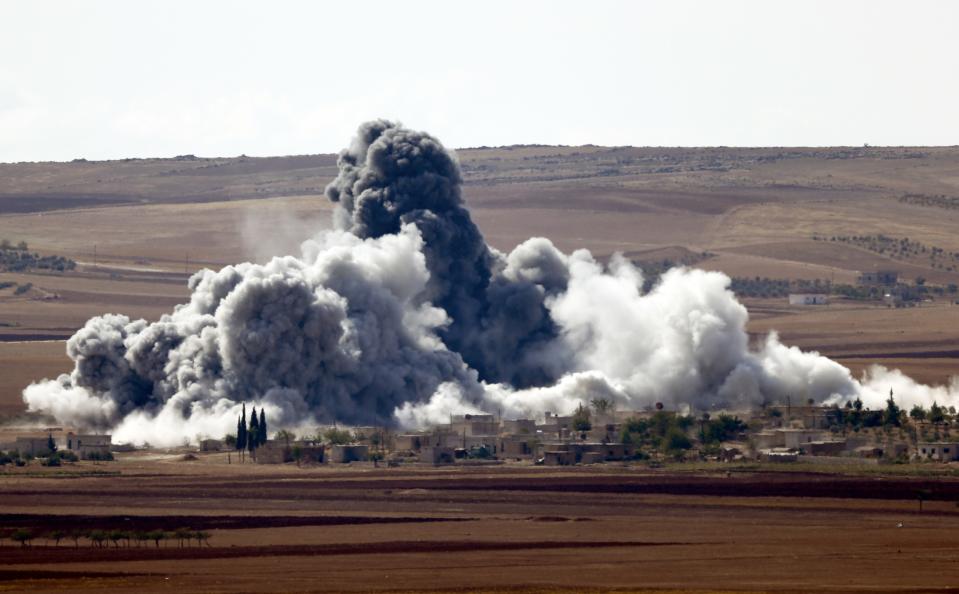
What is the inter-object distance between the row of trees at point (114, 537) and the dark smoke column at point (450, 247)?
168ft

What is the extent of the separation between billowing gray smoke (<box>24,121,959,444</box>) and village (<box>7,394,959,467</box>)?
8.99ft

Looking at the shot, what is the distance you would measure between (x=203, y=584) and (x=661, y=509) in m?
26.3

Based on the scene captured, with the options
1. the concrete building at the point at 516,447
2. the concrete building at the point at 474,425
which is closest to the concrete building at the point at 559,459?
the concrete building at the point at 516,447

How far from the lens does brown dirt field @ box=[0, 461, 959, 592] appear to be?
254ft

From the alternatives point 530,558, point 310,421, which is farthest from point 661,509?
point 310,421

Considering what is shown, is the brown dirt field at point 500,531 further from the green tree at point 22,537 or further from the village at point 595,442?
the village at point 595,442

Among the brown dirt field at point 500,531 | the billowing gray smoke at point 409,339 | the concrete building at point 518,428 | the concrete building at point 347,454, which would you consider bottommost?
the brown dirt field at point 500,531

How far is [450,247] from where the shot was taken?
14038 cm

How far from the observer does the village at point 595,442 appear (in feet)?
396

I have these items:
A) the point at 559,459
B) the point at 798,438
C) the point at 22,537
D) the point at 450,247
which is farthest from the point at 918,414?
the point at 22,537

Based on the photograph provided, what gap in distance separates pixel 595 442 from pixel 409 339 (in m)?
15.2

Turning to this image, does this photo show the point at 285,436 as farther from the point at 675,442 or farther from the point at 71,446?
the point at 675,442

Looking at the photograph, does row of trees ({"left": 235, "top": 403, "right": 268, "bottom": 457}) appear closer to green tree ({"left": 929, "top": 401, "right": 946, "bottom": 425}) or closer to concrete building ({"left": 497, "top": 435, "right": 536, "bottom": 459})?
concrete building ({"left": 497, "top": 435, "right": 536, "bottom": 459})

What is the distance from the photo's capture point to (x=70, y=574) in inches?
3115
